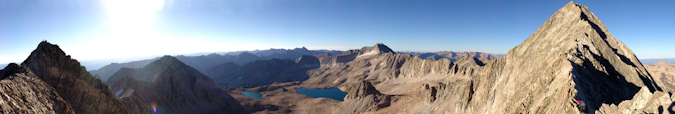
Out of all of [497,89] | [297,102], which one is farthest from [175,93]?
[497,89]

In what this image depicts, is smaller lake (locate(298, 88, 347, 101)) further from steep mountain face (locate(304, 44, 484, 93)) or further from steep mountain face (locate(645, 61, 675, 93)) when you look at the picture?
steep mountain face (locate(645, 61, 675, 93))

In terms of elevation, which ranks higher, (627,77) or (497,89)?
(627,77)

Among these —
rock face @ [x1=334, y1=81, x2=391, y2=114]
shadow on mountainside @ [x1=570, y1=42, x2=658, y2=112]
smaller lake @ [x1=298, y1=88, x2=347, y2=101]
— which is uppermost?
shadow on mountainside @ [x1=570, y1=42, x2=658, y2=112]

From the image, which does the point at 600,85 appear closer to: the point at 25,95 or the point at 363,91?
the point at 25,95

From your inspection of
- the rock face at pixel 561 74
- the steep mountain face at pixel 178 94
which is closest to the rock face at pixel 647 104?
the rock face at pixel 561 74

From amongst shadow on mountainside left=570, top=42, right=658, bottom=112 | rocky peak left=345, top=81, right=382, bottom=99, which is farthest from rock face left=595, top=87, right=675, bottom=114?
rocky peak left=345, top=81, right=382, bottom=99

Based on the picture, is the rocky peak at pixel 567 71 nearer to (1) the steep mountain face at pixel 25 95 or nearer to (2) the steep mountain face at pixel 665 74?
(1) the steep mountain face at pixel 25 95

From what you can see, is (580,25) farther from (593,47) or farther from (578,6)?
(578,6)

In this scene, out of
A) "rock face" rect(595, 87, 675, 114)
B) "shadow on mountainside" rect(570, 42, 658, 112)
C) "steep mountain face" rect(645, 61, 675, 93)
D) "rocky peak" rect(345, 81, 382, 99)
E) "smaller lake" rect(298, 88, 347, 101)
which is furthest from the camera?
"smaller lake" rect(298, 88, 347, 101)
